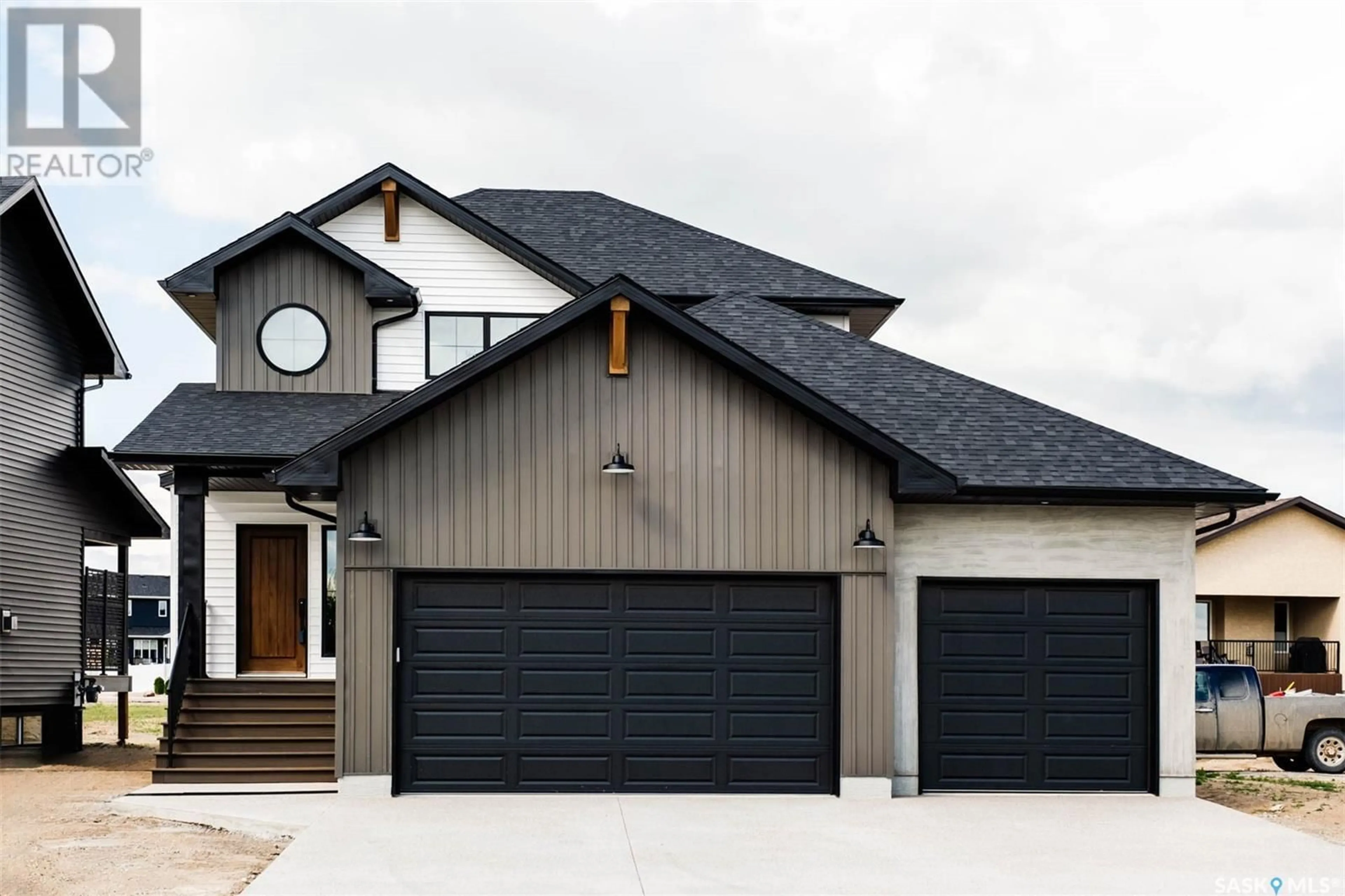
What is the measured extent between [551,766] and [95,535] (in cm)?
1268

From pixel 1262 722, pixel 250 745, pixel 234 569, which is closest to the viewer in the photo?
pixel 250 745

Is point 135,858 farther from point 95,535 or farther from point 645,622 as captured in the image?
point 95,535

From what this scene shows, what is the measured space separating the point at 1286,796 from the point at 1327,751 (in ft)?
13.1

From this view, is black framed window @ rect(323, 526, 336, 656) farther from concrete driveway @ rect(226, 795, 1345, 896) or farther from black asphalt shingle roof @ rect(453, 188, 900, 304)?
black asphalt shingle roof @ rect(453, 188, 900, 304)

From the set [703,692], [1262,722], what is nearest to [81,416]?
[703,692]

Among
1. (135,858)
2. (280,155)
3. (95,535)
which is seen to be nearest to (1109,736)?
(135,858)

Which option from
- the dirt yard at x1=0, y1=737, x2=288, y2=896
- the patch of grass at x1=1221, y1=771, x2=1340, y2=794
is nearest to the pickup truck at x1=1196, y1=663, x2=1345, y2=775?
the patch of grass at x1=1221, y1=771, x2=1340, y2=794

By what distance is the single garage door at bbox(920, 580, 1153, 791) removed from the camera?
1423 cm

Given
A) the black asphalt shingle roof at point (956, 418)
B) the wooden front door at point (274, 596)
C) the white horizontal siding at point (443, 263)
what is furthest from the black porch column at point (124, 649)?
the black asphalt shingle roof at point (956, 418)

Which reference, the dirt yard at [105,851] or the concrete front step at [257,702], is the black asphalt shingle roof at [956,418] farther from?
the dirt yard at [105,851]

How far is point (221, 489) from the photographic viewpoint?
17297mm

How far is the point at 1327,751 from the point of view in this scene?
61.7 ft

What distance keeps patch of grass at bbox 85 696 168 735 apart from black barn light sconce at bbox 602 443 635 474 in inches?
537

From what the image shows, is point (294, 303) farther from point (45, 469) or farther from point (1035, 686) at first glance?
point (1035, 686)
